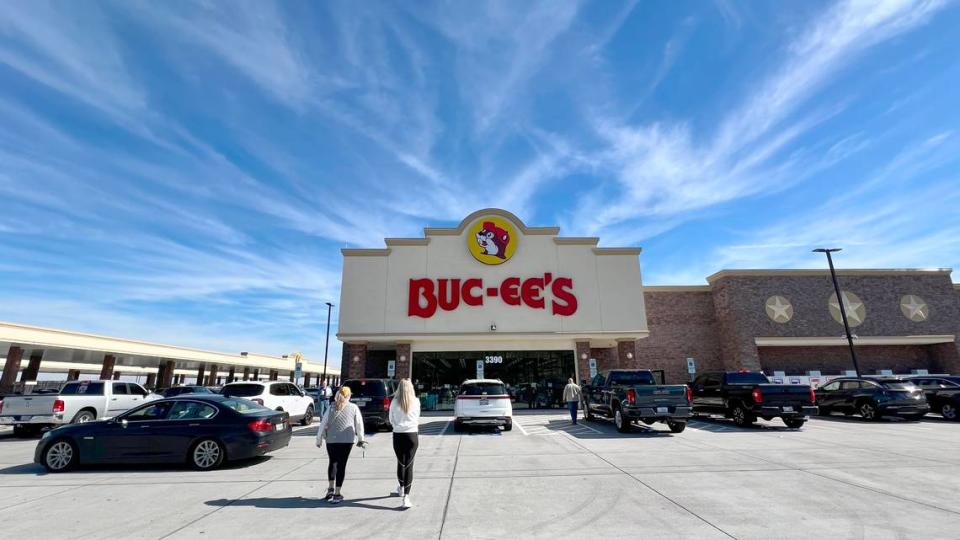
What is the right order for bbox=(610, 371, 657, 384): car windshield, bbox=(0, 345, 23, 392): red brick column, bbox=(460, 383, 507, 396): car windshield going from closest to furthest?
bbox=(460, 383, 507, 396): car windshield, bbox=(610, 371, 657, 384): car windshield, bbox=(0, 345, 23, 392): red brick column

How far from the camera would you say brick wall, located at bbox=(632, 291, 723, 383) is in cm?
2655

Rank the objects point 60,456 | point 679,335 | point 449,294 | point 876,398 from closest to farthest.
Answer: point 60,456, point 876,398, point 449,294, point 679,335

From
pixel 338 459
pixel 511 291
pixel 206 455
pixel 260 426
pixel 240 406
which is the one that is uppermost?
pixel 511 291

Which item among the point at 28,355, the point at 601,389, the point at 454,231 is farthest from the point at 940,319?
the point at 28,355

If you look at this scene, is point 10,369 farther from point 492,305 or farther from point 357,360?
point 492,305

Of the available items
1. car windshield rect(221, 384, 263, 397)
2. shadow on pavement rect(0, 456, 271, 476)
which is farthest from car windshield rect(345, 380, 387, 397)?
shadow on pavement rect(0, 456, 271, 476)

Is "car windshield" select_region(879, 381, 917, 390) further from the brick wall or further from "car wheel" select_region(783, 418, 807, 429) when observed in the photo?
the brick wall

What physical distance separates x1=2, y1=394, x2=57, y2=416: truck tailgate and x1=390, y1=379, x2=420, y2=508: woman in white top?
14.1 m

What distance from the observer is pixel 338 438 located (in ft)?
20.5

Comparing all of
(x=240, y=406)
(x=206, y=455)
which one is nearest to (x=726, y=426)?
(x=240, y=406)

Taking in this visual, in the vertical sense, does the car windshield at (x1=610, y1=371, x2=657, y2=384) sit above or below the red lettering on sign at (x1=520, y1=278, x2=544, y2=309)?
below

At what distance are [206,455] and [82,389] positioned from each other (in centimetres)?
995

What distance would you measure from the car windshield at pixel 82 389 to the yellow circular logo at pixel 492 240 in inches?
635

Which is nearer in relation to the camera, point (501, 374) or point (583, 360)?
point (583, 360)
